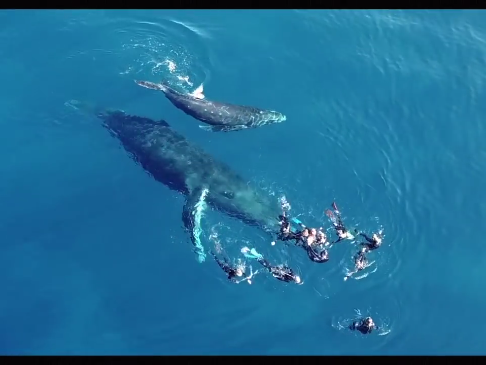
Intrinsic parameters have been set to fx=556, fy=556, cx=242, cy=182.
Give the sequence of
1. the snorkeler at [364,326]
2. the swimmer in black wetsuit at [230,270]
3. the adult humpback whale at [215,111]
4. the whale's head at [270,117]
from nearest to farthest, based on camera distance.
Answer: the snorkeler at [364,326]
the swimmer in black wetsuit at [230,270]
the adult humpback whale at [215,111]
the whale's head at [270,117]

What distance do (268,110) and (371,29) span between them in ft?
34.9

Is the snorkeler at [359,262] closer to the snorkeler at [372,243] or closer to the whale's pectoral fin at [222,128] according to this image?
the snorkeler at [372,243]

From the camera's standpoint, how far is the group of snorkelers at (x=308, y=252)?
83.8 feet

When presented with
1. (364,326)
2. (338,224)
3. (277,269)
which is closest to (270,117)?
(338,224)

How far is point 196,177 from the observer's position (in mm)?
27781

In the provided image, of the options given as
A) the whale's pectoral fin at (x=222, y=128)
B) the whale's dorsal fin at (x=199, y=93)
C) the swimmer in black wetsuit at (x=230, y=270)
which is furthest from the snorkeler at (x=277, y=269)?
the whale's dorsal fin at (x=199, y=93)

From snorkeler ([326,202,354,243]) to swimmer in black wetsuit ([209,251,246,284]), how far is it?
4791mm

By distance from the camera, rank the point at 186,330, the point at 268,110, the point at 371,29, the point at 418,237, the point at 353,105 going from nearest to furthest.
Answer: the point at 186,330
the point at 418,237
the point at 268,110
the point at 353,105
the point at 371,29

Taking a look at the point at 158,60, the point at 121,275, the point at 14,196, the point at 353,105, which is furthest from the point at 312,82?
the point at 14,196

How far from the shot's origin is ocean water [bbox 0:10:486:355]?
A: 25.9 meters

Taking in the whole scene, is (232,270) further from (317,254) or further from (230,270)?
(317,254)

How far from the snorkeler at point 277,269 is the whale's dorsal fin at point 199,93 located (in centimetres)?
818

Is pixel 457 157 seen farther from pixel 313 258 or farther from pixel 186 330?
pixel 186 330

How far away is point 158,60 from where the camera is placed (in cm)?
3238
